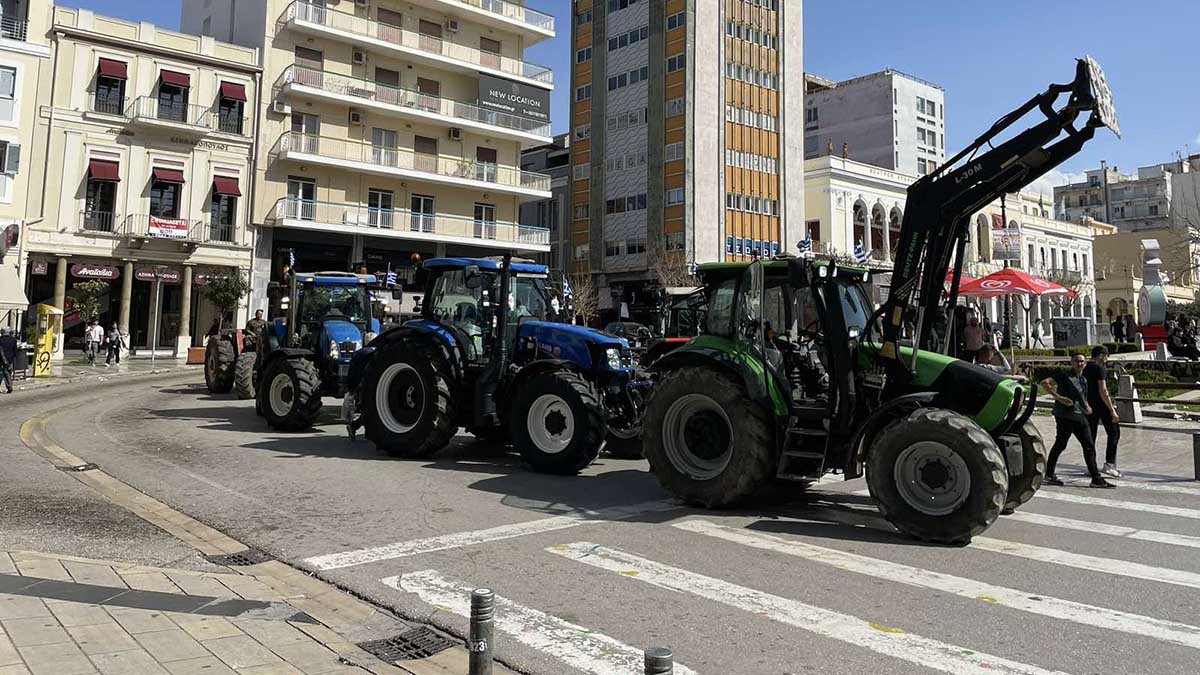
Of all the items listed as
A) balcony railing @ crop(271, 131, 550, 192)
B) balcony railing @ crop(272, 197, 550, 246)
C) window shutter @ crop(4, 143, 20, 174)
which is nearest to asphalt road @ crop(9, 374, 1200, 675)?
window shutter @ crop(4, 143, 20, 174)

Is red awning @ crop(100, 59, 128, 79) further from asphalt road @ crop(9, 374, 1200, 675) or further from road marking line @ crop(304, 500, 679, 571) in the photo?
road marking line @ crop(304, 500, 679, 571)

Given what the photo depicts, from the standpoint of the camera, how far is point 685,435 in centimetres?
770

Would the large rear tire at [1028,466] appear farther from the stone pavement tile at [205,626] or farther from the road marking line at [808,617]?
the stone pavement tile at [205,626]

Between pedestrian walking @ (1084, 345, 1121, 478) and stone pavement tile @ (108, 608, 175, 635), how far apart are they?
10.1 meters

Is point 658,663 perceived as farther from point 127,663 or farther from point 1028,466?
point 1028,466

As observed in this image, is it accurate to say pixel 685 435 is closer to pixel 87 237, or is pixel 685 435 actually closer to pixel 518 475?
pixel 518 475

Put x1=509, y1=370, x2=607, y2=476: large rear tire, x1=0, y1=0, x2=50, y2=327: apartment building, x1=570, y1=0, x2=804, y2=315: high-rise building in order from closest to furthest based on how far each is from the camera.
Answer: x1=509, y1=370, x2=607, y2=476: large rear tire < x1=0, y1=0, x2=50, y2=327: apartment building < x1=570, y1=0, x2=804, y2=315: high-rise building

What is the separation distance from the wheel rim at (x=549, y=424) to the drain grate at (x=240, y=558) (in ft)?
12.3

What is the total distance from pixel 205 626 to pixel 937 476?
5.27 meters

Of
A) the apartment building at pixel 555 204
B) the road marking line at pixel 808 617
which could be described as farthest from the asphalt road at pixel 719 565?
the apartment building at pixel 555 204

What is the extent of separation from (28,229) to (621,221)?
31.4m

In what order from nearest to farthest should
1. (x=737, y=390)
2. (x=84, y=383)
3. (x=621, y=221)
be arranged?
(x=737, y=390), (x=84, y=383), (x=621, y=221)

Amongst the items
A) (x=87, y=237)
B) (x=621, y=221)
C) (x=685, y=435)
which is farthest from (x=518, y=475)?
(x=621, y=221)

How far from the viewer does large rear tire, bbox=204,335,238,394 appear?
19.5 m
